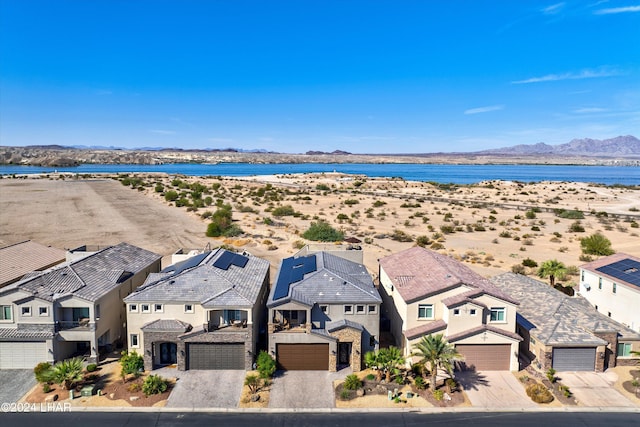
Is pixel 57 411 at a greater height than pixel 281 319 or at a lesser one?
lesser

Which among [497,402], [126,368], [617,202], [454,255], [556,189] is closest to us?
[497,402]

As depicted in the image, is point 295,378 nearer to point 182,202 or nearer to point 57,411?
point 57,411

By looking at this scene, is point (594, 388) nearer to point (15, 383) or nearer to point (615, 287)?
point (615, 287)

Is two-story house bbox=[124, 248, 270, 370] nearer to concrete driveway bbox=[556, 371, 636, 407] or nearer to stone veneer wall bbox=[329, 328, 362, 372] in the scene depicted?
stone veneer wall bbox=[329, 328, 362, 372]

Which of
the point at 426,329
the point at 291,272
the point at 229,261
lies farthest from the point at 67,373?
the point at 426,329

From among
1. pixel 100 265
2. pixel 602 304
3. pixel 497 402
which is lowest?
pixel 497 402

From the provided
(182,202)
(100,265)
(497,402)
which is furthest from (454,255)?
(182,202)

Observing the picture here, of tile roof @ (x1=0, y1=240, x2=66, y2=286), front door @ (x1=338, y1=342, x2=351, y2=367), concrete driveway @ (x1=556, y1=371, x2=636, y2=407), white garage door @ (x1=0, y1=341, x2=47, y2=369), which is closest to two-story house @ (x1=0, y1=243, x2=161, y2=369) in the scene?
white garage door @ (x1=0, y1=341, x2=47, y2=369)

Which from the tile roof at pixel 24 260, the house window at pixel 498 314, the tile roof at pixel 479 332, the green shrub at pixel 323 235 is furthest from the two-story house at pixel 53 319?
the green shrub at pixel 323 235
